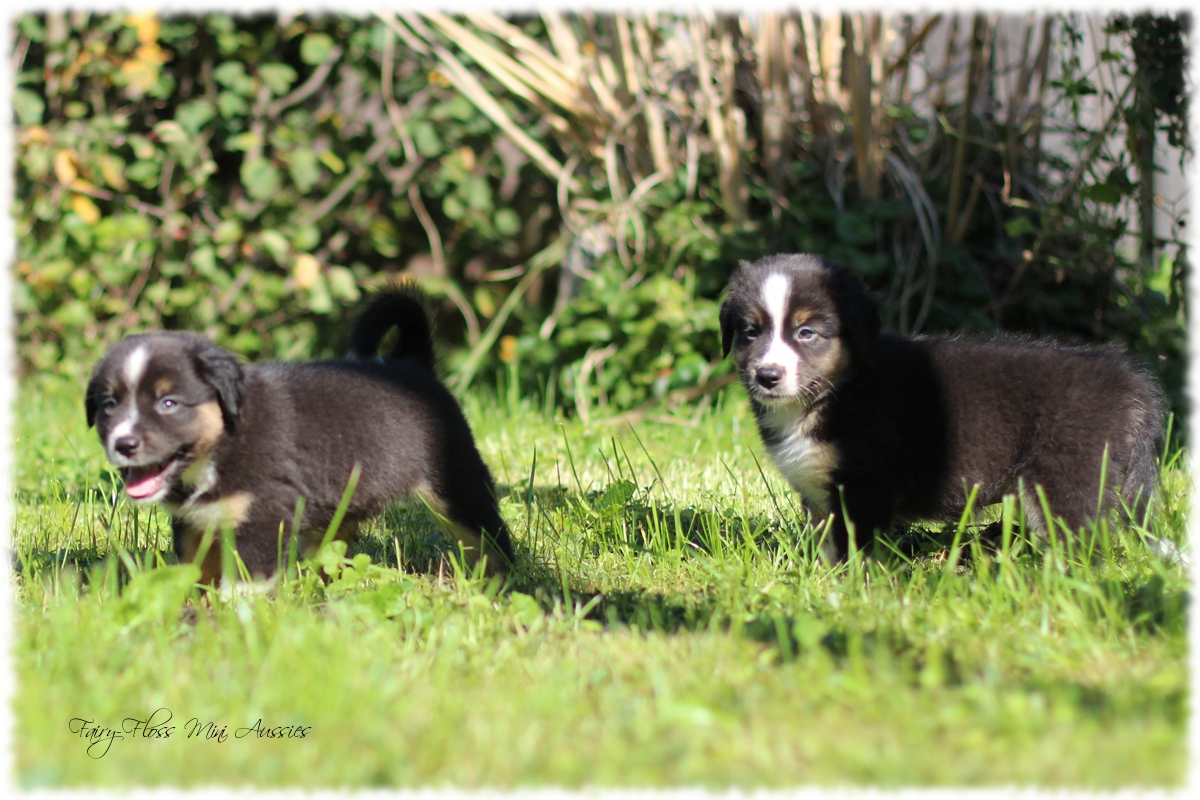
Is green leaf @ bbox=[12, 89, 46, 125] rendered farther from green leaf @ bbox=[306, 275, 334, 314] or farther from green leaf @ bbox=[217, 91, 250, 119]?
green leaf @ bbox=[306, 275, 334, 314]

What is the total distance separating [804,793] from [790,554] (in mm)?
1294

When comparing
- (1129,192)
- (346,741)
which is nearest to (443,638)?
(346,741)

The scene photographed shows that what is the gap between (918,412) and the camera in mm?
3469

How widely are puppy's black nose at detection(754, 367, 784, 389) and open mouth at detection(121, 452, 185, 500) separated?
1.68 meters

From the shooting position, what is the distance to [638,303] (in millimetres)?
5977

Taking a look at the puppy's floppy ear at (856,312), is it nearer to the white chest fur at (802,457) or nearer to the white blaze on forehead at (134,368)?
the white chest fur at (802,457)

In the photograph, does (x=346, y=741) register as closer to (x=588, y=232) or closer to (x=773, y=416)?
(x=773, y=416)

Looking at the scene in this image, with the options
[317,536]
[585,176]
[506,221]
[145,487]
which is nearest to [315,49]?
[506,221]

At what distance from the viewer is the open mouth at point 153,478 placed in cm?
308

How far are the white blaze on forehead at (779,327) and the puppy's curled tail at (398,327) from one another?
1239 mm

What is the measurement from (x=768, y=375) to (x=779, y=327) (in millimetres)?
178

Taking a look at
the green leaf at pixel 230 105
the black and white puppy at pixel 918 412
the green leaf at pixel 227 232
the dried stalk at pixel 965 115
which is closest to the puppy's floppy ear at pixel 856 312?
the black and white puppy at pixel 918 412

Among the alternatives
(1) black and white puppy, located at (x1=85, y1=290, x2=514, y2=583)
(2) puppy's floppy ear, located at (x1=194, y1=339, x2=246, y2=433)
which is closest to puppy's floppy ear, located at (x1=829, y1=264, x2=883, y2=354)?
(1) black and white puppy, located at (x1=85, y1=290, x2=514, y2=583)

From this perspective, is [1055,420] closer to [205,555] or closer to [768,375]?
[768,375]
